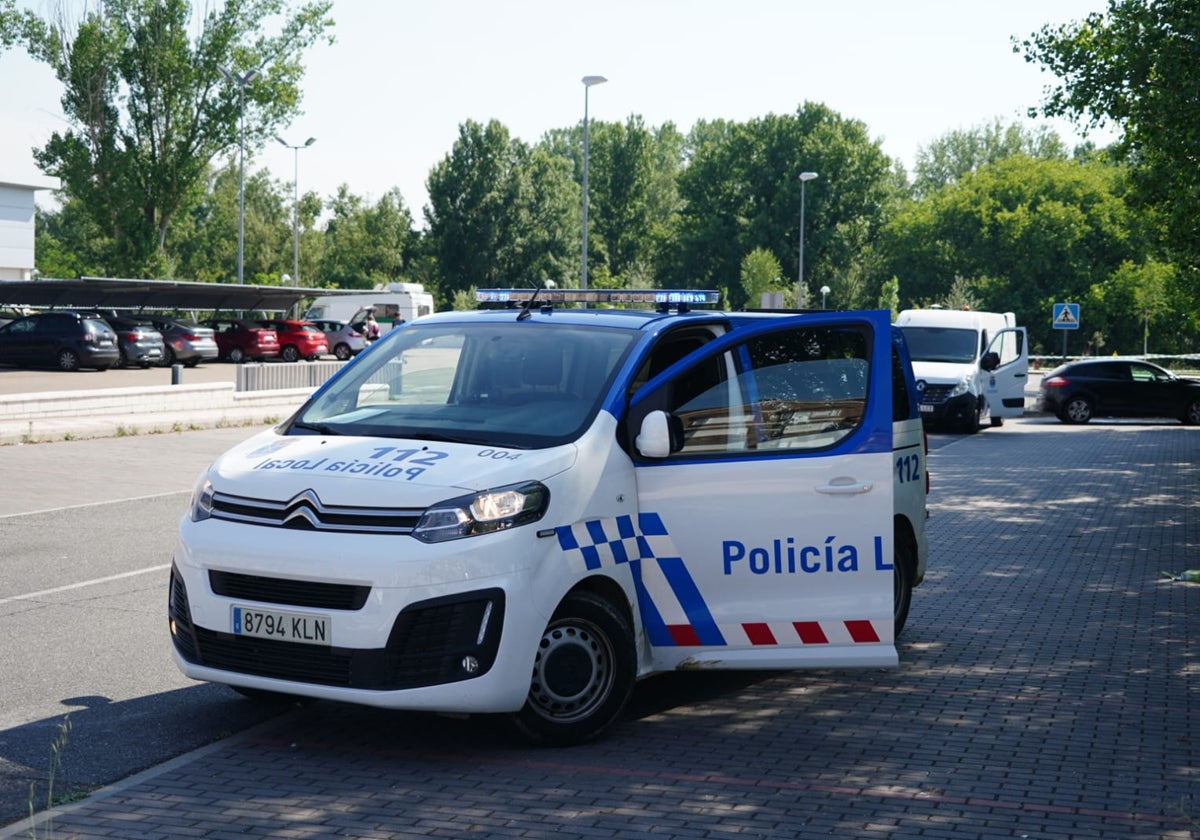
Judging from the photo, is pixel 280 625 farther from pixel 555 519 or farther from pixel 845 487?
pixel 845 487

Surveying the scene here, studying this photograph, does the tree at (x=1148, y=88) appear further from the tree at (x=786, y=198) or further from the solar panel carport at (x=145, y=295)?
the tree at (x=786, y=198)

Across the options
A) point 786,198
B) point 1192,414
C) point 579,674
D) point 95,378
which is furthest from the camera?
point 786,198

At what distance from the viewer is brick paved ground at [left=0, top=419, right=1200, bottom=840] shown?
5.04m

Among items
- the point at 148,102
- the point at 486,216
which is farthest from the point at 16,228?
the point at 486,216

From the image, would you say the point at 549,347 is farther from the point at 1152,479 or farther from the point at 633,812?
the point at 1152,479

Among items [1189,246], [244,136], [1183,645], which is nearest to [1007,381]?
[1189,246]

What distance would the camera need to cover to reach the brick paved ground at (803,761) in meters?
5.04

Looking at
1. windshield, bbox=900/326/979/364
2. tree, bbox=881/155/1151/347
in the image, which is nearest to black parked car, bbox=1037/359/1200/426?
windshield, bbox=900/326/979/364

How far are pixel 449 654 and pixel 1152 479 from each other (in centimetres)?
1570

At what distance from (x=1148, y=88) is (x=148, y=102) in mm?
45987

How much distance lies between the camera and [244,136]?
59.1 meters

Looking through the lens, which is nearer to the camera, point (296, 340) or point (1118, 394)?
point (1118, 394)

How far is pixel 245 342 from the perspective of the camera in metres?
48.2

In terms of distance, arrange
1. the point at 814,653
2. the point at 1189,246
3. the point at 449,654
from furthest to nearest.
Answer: the point at 1189,246
the point at 814,653
the point at 449,654
